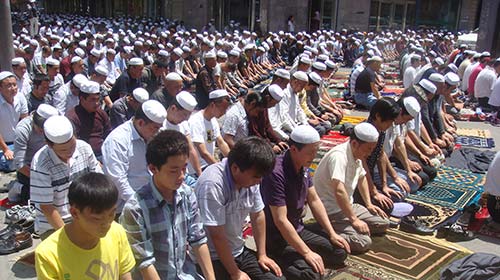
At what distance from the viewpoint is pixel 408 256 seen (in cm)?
442

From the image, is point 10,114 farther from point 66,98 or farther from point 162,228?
point 162,228

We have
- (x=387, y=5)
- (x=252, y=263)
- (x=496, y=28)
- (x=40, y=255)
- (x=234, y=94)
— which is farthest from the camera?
(x=387, y=5)

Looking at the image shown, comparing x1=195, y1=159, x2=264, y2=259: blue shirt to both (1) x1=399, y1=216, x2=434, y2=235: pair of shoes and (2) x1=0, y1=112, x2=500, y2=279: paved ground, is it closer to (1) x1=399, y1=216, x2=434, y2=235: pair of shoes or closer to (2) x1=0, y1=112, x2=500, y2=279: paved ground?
(2) x1=0, y1=112, x2=500, y2=279: paved ground

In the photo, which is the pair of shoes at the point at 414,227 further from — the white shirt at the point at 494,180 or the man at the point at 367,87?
the man at the point at 367,87

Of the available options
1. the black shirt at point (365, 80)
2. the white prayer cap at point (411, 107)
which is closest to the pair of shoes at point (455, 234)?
the white prayer cap at point (411, 107)

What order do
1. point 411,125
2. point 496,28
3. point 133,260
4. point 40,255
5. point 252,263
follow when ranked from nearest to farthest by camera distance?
point 40,255, point 133,260, point 252,263, point 411,125, point 496,28

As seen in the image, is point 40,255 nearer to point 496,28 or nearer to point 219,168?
point 219,168

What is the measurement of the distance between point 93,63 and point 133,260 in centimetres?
868

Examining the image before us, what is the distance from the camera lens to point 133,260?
2543mm

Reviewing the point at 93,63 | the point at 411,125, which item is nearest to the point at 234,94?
the point at 93,63

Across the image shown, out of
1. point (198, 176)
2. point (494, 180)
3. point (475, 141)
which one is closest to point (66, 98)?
point (198, 176)

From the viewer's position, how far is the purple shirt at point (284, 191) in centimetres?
363

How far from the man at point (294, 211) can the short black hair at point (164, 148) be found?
1151 millimetres

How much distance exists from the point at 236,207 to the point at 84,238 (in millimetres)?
1229
